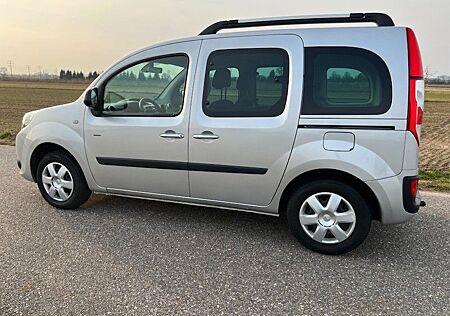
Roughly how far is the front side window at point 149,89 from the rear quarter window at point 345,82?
4.06 feet

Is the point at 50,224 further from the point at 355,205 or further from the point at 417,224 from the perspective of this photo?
the point at 417,224

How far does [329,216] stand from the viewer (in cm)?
309

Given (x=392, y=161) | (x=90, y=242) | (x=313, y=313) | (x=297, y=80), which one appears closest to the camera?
(x=313, y=313)

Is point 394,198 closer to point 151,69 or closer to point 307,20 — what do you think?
point 307,20

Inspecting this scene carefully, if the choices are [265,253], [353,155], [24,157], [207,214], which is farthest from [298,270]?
[24,157]

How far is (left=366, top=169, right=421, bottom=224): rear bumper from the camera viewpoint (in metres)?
2.87

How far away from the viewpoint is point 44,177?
4.16m

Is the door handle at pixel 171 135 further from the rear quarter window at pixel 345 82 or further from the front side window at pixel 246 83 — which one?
the rear quarter window at pixel 345 82

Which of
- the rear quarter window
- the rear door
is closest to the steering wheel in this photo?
the rear door

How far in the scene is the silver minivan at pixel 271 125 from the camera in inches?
113

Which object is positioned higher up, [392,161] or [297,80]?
[297,80]

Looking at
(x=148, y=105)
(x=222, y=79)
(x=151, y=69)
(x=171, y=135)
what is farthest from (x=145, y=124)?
(x=222, y=79)

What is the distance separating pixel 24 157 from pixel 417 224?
15.0 feet

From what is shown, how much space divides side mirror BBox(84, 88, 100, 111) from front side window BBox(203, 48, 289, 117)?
1235mm
